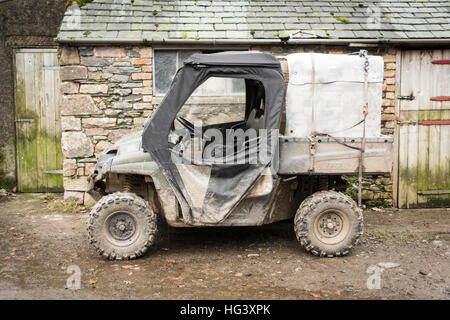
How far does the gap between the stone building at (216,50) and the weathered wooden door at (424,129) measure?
0.02 meters

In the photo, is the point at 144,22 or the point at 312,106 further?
the point at 144,22

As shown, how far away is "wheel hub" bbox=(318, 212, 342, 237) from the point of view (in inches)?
194

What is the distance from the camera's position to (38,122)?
857 centimetres

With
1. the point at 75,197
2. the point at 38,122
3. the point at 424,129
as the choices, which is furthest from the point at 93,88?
the point at 424,129

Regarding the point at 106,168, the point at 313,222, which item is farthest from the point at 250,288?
the point at 106,168

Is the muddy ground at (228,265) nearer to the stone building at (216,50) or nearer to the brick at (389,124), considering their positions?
the stone building at (216,50)

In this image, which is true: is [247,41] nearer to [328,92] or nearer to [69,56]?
[328,92]

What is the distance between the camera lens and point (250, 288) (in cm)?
414

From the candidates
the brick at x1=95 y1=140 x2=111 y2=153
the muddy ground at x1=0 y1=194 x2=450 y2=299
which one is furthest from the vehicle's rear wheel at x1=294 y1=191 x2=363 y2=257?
the brick at x1=95 y1=140 x2=111 y2=153

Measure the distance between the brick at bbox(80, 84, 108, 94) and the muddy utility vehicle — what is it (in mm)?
2561

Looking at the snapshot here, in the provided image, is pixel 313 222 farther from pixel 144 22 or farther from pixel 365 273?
pixel 144 22

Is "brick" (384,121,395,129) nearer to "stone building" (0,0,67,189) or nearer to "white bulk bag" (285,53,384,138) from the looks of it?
"white bulk bag" (285,53,384,138)

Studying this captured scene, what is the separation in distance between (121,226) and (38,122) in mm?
4742
